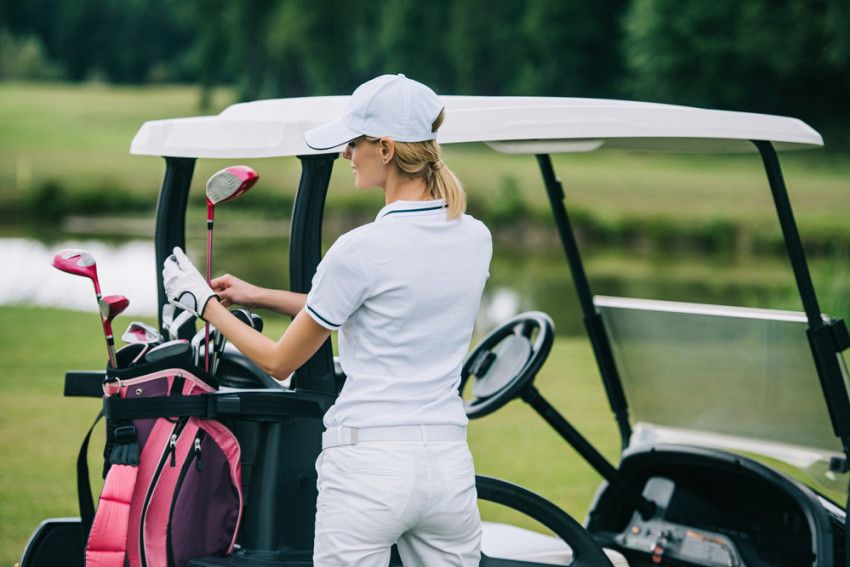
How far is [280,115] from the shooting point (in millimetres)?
2643

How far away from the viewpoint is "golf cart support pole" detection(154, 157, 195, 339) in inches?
109

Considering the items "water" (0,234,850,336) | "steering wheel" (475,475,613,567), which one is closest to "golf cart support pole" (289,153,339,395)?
"steering wheel" (475,475,613,567)

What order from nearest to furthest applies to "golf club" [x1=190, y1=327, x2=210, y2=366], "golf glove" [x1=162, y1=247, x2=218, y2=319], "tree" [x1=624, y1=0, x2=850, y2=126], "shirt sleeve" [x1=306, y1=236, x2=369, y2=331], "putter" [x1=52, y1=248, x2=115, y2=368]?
"shirt sleeve" [x1=306, y1=236, x2=369, y2=331] < "golf glove" [x1=162, y1=247, x2=218, y2=319] < "putter" [x1=52, y1=248, x2=115, y2=368] < "golf club" [x1=190, y1=327, x2=210, y2=366] < "tree" [x1=624, y1=0, x2=850, y2=126]

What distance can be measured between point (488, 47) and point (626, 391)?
94.9 ft

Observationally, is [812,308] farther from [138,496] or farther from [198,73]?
[198,73]

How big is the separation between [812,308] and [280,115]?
4.37 feet

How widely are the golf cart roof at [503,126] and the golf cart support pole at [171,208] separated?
0.16m

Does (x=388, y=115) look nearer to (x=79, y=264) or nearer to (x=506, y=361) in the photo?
(x=79, y=264)

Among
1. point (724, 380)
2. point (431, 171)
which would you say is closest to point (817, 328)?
point (724, 380)

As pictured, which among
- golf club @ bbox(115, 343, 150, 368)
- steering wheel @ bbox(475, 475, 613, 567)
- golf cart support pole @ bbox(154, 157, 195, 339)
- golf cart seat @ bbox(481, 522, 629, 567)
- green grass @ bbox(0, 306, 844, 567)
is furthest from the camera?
green grass @ bbox(0, 306, 844, 567)

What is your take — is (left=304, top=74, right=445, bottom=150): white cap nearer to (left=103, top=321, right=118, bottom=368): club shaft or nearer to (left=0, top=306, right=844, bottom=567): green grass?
(left=103, top=321, right=118, bottom=368): club shaft

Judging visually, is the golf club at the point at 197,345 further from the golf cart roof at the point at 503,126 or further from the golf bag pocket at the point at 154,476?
the golf cart roof at the point at 503,126

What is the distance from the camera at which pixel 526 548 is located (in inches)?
117

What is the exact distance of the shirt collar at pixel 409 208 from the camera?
203cm
